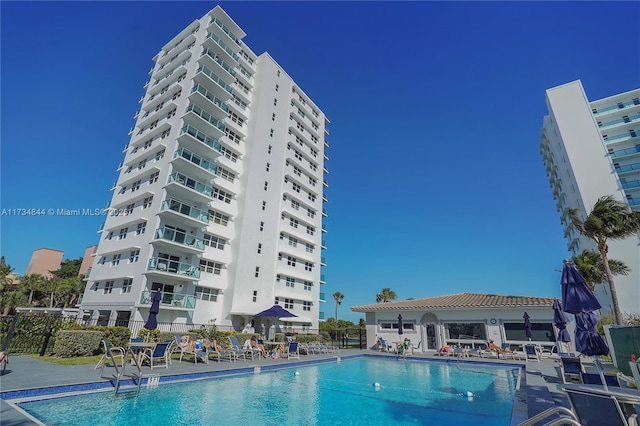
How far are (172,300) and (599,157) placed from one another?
5435 centimetres

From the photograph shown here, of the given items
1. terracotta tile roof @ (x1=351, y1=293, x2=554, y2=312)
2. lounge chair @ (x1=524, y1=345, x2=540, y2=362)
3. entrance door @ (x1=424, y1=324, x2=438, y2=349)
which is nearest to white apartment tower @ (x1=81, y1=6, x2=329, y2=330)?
terracotta tile roof @ (x1=351, y1=293, x2=554, y2=312)

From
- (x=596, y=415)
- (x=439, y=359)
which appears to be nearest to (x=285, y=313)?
(x=439, y=359)

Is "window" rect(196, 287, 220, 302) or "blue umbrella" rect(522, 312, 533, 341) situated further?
"window" rect(196, 287, 220, 302)

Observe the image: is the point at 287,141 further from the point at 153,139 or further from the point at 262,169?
the point at 153,139

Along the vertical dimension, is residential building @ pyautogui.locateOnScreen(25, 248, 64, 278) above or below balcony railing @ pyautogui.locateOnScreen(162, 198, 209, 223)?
above

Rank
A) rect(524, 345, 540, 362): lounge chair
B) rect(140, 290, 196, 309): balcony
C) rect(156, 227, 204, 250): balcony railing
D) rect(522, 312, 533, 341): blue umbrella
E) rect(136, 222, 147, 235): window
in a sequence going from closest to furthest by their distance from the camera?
1. rect(524, 345, 540, 362): lounge chair
2. rect(140, 290, 196, 309): balcony
3. rect(522, 312, 533, 341): blue umbrella
4. rect(156, 227, 204, 250): balcony railing
5. rect(136, 222, 147, 235): window

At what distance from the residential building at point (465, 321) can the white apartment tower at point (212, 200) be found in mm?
9407

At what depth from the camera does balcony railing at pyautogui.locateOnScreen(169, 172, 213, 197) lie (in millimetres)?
24916

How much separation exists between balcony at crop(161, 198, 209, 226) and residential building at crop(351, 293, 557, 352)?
17583mm

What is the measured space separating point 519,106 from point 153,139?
31.5 m

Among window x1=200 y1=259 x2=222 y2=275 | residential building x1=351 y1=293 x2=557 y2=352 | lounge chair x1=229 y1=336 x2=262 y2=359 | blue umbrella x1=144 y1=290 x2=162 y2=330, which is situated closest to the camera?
blue umbrella x1=144 y1=290 x2=162 y2=330

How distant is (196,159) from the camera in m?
26.8

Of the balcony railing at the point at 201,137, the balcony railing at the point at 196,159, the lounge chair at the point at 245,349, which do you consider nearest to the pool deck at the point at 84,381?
the lounge chair at the point at 245,349

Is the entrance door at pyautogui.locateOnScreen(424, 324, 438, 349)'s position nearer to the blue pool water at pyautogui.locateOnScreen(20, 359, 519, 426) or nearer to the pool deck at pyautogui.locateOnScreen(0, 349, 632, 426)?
the blue pool water at pyautogui.locateOnScreen(20, 359, 519, 426)
